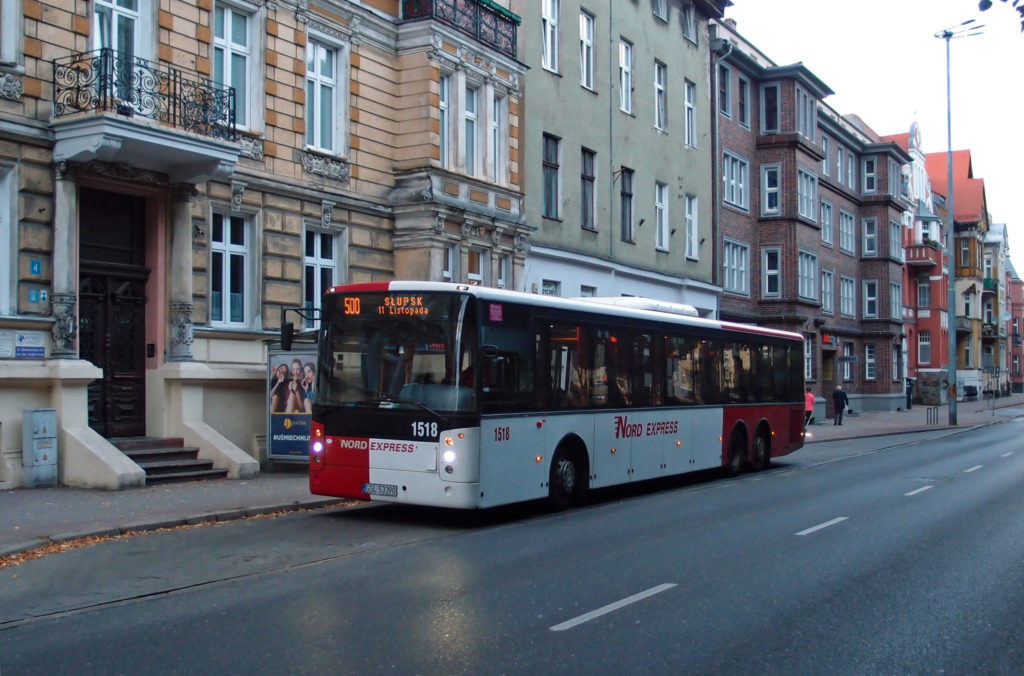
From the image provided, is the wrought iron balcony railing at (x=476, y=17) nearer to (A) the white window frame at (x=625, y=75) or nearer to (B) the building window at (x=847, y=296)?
(A) the white window frame at (x=625, y=75)

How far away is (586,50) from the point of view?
31.3 m

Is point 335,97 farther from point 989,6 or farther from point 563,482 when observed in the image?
point 989,6

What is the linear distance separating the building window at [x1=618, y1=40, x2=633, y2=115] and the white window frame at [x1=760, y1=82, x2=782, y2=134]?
1249cm

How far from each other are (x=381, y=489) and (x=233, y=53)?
997cm

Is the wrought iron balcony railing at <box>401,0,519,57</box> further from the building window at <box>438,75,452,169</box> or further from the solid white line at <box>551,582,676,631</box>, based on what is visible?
the solid white line at <box>551,582,676,631</box>

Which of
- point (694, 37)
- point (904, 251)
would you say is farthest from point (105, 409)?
point (904, 251)

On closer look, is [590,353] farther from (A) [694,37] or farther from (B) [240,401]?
(A) [694,37]

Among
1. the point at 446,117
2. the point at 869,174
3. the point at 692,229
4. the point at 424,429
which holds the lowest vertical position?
the point at 424,429

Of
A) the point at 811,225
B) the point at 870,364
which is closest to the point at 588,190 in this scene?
the point at 811,225

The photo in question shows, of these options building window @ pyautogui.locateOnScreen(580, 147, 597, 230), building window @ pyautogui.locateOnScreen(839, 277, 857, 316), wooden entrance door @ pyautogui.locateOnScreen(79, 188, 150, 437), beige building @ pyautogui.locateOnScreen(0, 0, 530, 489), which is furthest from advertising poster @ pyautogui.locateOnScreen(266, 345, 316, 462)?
building window @ pyautogui.locateOnScreen(839, 277, 857, 316)

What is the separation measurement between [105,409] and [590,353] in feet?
25.9

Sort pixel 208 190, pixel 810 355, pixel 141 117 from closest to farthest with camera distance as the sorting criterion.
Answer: pixel 141 117
pixel 208 190
pixel 810 355

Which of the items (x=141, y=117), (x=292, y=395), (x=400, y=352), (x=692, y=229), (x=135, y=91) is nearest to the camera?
(x=400, y=352)

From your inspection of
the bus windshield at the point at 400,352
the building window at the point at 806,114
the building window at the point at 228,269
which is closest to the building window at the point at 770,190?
the building window at the point at 806,114
